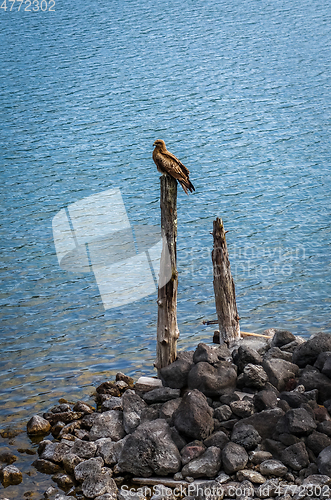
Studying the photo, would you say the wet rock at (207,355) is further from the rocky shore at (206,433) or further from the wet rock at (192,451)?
the wet rock at (192,451)

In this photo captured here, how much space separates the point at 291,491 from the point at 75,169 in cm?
2664

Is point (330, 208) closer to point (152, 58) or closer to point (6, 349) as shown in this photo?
point (6, 349)

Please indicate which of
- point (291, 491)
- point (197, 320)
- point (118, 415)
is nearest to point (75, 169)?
point (197, 320)

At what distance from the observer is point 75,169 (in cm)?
3325

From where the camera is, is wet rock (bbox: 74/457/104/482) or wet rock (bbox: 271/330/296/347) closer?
wet rock (bbox: 74/457/104/482)

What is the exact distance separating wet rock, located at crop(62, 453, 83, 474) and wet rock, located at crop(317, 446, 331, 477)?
14.3 ft

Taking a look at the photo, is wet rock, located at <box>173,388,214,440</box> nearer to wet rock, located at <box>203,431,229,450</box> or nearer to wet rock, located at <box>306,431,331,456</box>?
wet rock, located at <box>203,431,229,450</box>

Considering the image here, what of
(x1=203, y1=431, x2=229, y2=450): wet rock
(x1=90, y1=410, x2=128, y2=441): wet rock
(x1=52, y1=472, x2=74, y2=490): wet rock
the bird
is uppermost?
the bird

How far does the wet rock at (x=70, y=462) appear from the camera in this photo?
34.6ft

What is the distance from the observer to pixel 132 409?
1162cm

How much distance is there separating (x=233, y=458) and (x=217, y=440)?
65cm

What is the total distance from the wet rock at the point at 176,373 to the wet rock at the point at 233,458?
→ 2.22 m

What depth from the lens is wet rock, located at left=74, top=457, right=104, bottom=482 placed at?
33.3 feet

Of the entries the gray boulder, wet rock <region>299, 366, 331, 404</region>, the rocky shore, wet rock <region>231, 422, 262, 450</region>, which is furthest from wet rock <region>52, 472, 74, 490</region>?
wet rock <region>299, 366, 331, 404</region>
